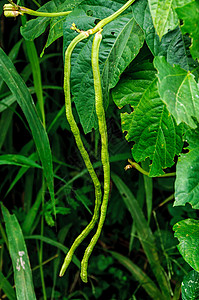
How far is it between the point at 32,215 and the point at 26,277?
12.6 inches

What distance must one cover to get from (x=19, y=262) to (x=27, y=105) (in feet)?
1.50

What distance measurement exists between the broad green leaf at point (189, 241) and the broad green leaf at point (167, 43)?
30cm

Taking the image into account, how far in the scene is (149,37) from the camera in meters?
0.60

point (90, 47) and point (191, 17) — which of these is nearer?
point (191, 17)

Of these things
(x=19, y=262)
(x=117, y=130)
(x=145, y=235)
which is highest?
(x=117, y=130)

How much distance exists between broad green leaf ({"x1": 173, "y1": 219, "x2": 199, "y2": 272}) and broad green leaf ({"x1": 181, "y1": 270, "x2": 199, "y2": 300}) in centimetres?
14

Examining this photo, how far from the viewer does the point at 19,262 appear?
1.00m

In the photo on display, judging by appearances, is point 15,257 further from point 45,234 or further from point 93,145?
point 93,145

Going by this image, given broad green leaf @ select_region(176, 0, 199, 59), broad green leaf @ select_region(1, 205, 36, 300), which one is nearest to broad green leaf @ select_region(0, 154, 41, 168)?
broad green leaf @ select_region(1, 205, 36, 300)

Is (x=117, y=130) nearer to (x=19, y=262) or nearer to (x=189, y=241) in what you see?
(x=19, y=262)

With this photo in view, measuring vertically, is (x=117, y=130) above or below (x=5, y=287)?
above

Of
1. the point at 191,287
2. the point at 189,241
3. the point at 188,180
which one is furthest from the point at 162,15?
the point at 191,287

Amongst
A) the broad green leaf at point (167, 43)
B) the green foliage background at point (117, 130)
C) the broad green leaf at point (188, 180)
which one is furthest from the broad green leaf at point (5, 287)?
the broad green leaf at point (167, 43)

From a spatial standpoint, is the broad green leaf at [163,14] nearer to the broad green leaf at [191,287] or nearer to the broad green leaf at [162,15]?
the broad green leaf at [162,15]
